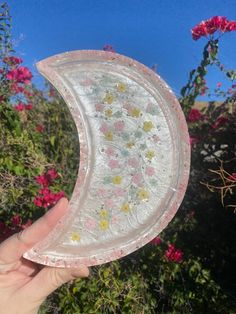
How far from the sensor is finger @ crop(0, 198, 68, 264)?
1520 millimetres

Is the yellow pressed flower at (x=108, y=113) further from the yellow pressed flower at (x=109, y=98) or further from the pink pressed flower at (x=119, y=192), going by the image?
the pink pressed flower at (x=119, y=192)

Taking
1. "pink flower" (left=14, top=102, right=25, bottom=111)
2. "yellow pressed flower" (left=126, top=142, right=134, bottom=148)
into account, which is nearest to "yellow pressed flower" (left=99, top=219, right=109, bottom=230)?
"yellow pressed flower" (left=126, top=142, right=134, bottom=148)

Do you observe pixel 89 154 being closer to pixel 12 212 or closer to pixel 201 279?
pixel 12 212

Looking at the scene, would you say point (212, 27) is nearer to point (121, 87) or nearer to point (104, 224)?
point (121, 87)

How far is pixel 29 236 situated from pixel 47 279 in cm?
15

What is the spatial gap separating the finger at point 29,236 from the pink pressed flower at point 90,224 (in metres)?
0.10

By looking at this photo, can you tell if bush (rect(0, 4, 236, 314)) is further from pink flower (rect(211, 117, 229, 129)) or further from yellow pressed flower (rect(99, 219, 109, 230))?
yellow pressed flower (rect(99, 219, 109, 230))

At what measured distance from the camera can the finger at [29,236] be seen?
1.52 metres

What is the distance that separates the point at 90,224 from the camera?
63.8 inches

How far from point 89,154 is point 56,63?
0.34 meters

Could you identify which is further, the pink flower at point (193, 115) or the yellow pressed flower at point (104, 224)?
the pink flower at point (193, 115)

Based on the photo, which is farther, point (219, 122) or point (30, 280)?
point (219, 122)

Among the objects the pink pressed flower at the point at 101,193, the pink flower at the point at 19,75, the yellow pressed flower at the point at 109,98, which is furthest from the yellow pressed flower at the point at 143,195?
the pink flower at the point at 19,75

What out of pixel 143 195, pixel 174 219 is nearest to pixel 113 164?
pixel 143 195
